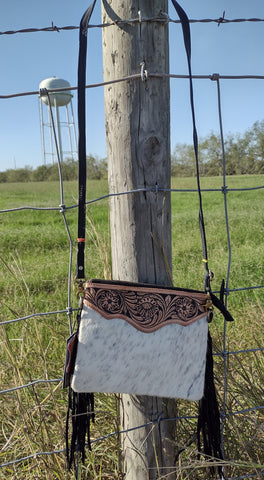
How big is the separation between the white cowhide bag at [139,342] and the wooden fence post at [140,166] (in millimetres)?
144

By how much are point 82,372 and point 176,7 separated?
1119 millimetres

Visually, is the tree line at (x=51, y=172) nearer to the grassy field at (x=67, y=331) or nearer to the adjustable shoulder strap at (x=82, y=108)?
the grassy field at (x=67, y=331)

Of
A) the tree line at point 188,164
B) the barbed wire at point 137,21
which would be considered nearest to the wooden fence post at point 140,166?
the barbed wire at point 137,21

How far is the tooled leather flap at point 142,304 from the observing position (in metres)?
1.17

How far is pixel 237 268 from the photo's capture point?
14.2 feet

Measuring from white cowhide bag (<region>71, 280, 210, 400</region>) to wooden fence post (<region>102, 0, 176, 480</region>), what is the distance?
0.47 feet

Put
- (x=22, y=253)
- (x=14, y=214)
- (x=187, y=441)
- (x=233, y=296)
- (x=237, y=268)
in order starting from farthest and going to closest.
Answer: (x=14, y=214), (x=22, y=253), (x=237, y=268), (x=233, y=296), (x=187, y=441)

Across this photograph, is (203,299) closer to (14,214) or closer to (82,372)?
(82,372)

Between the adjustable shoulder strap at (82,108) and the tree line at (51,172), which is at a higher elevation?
the tree line at (51,172)

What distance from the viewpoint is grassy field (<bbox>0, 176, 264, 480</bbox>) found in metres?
1.46

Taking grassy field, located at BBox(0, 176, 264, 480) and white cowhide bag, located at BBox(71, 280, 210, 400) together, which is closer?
white cowhide bag, located at BBox(71, 280, 210, 400)

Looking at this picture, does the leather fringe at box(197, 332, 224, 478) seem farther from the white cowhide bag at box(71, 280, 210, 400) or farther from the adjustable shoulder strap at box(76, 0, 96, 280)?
the adjustable shoulder strap at box(76, 0, 96, 280)

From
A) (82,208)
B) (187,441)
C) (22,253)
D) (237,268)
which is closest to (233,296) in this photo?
(237,268)

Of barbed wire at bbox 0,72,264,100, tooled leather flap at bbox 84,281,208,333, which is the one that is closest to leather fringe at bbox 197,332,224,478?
tooled leather flap at bbox 84,281,208,333
